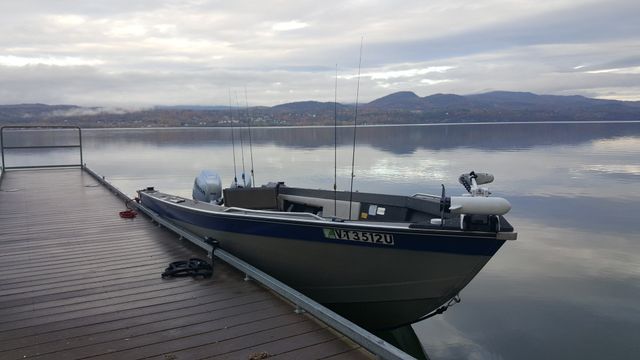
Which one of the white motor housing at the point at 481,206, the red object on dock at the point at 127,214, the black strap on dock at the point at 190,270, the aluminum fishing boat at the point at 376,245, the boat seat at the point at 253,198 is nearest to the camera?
the white motor housing at the point at 481,206

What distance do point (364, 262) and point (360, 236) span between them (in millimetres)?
387

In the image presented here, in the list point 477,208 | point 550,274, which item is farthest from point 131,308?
point 550,274

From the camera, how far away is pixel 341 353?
387 cm

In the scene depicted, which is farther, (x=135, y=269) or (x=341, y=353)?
(x=135, y=269)

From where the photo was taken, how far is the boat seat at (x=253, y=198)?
839 cm

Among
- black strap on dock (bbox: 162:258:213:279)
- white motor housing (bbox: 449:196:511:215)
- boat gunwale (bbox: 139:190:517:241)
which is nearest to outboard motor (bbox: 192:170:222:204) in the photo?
boat gunwale (bbox: 139:190:517:241)

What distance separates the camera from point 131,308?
4.92m

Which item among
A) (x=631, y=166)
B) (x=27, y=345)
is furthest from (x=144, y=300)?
(x=631, y=166)

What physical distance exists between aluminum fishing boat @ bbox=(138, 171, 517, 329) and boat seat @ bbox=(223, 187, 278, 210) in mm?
693

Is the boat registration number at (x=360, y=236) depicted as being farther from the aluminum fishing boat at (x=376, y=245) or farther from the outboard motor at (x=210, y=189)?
the outboard motor at (x=210, y=189)

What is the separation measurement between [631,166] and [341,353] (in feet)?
97.6

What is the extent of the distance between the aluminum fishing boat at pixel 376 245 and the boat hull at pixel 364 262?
11mm

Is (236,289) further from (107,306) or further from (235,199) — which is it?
(235,199)

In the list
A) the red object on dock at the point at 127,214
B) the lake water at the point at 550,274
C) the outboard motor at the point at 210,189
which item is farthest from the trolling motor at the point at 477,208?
the red object on dock at the point at 127,214
